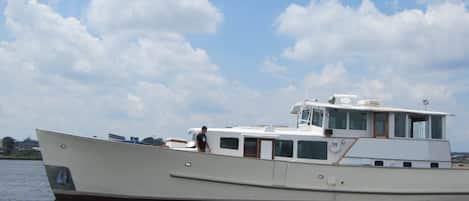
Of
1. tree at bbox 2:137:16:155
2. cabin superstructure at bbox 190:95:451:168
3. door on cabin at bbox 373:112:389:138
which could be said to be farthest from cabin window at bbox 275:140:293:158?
tree at bbox 2:137:16:155

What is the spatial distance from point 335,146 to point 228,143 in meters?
2.74

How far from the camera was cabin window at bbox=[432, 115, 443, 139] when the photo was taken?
15.7 m

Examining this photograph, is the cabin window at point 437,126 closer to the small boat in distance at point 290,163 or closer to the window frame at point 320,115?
the small boat in distance at point 290,163

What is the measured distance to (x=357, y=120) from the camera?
15422mm

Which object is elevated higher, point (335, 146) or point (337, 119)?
point (337, 119)

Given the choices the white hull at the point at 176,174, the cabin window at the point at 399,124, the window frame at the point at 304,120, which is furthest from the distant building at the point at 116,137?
the cabin window at the point at 399,124

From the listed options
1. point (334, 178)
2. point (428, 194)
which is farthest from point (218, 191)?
point (428, 194)

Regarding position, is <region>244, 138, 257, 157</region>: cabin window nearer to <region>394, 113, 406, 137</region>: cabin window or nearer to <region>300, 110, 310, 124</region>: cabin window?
<region>300, 110, 310, 124</region>: cabin window

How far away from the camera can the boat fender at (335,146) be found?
581 inches

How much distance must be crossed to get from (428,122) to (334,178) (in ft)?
11.0

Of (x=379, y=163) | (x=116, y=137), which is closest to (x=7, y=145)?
(x=116, y=137)

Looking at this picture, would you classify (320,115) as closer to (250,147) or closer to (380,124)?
(380,124)

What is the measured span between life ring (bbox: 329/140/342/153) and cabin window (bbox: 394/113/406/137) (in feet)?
5.58

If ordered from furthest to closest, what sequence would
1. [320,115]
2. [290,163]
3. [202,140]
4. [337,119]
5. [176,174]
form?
[320,115], [337,119], [202,140], [290,163], [176,174]
